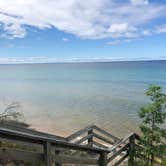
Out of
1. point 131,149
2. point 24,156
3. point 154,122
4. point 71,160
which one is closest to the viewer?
point 24,156

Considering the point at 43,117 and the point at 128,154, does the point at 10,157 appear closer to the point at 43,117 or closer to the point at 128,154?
the point at 128,154

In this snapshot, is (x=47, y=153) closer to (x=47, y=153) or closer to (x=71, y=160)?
(x=47, y=153)

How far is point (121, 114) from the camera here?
49.8ft

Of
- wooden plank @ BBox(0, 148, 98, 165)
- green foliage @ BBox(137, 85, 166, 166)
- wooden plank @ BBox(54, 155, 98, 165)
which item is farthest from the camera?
green foliage @ BBox(137, 85, 166, 166)

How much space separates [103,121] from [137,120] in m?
2.39

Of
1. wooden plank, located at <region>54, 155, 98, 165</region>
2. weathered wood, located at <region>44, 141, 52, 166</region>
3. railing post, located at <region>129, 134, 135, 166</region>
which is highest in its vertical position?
weathered wood, located at <region>44, 141, 52, 166</region>

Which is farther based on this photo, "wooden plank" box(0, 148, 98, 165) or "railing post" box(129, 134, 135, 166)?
"railing post" box(129, 134, 135, 166)

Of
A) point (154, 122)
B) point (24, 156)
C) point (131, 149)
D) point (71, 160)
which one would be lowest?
point (131, 149)

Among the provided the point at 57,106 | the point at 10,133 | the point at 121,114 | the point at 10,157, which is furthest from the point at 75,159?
the point at 57,106

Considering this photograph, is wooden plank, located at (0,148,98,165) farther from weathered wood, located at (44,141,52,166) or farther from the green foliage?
the green foliage

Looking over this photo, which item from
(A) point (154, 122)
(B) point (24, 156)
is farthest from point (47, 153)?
(A) point (154, 122)

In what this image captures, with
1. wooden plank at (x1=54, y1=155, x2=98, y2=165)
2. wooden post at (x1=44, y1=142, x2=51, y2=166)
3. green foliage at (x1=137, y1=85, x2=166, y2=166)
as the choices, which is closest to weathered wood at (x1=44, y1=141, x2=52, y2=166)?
wooden post at (x1=44, y1=142, x2=51, y2=166)

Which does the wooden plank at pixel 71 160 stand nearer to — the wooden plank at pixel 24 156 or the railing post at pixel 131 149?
the wooden plank at pixel 24 156

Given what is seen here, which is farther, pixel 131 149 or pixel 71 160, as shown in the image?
pixel 131 149
